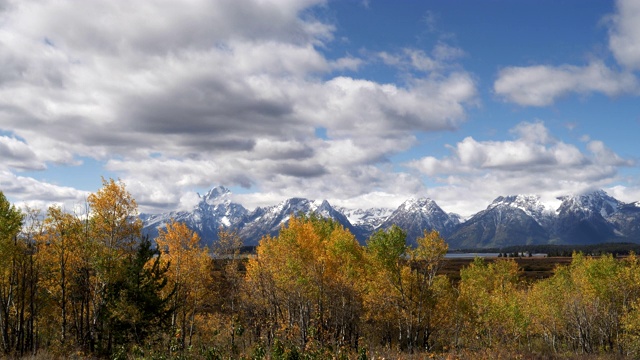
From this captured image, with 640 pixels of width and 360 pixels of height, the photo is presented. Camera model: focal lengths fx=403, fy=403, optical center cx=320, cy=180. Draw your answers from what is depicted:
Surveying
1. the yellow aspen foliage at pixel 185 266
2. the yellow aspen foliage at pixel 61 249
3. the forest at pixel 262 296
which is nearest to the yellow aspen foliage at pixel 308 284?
the forest at pixel 262 296

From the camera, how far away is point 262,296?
141 ft

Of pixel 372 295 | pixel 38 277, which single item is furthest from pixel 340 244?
pixel 38 277

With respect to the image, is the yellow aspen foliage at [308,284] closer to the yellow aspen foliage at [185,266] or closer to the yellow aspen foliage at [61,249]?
the yellow aspen foliage at [185,266]

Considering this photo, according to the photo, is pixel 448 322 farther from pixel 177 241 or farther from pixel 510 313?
pixel 177 241

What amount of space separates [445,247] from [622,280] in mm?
31602

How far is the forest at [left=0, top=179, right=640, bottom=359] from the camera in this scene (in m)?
34.0

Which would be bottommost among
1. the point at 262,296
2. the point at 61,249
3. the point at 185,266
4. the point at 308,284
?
the point at 262,296

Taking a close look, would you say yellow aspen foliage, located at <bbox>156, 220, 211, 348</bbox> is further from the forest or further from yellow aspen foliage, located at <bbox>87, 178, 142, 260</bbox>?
yellow aspen foliage, located at <bbox>87, 178, 142, 260</bbox>

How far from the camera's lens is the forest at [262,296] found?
33969 millimetres

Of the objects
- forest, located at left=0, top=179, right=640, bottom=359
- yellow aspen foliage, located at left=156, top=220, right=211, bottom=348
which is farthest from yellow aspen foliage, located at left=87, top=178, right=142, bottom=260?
yellow aspen foliage, located at left=156, top=220, right=211, bottom=348

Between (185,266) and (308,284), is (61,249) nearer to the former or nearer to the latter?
→ (185,266)

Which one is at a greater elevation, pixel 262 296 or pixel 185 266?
pixel 185 266

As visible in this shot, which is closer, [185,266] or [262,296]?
[262,296]

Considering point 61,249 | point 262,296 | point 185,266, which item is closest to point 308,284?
point 262,296
